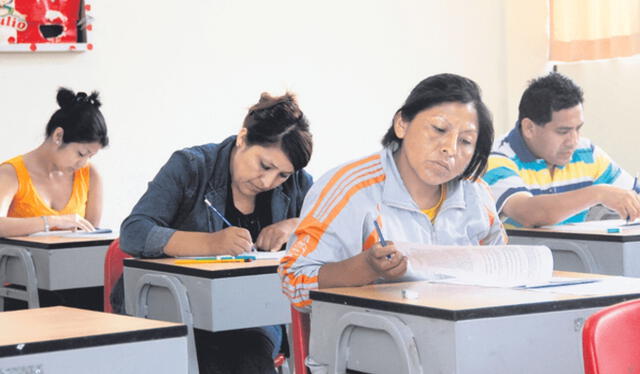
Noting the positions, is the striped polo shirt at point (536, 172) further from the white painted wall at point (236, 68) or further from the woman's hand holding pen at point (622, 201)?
the white painted wall at point (236, 68)

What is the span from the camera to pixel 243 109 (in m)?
5.14

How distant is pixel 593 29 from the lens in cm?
533

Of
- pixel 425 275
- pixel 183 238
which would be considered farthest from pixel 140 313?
pixel 425 275

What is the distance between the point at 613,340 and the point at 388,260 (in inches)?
23.5

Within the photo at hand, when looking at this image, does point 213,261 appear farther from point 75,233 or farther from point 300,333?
point 75,233

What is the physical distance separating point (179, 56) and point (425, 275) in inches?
123

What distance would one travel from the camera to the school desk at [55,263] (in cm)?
330

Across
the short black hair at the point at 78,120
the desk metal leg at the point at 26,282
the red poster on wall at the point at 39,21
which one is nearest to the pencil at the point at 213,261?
the desk metal leg at the point at 26,282

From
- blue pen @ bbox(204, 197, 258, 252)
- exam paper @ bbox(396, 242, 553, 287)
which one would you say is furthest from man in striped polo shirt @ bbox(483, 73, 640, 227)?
exam paper @ bbox(396, 242, 553, 287)

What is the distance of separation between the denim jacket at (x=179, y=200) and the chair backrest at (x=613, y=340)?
5.26 feet

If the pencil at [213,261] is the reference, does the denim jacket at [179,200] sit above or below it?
above

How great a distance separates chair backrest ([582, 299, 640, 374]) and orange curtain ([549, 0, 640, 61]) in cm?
401

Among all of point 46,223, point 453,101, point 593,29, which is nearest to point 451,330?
point 453,101

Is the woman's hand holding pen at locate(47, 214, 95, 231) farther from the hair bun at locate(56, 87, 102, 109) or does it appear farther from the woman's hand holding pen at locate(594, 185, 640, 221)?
the woman's hand holding pen at locate(594, 185, 640, 221)
